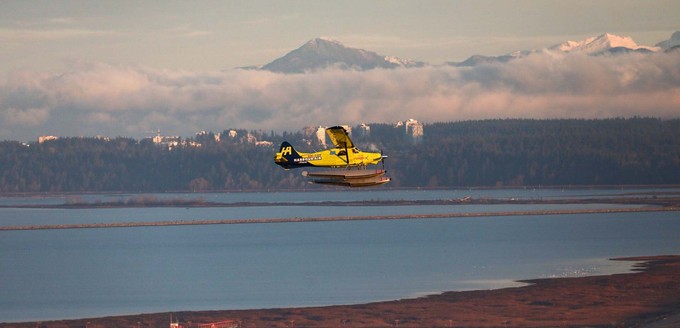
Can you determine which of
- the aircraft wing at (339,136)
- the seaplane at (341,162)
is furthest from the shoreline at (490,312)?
the aircraft wing at (339,136)

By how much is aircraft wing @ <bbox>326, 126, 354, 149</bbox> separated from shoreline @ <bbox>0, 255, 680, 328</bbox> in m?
47.7

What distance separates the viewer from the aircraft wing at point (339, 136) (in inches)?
2979

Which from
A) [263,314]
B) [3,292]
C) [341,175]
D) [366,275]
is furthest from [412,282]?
[341,175]

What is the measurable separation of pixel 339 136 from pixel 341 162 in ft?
12.9

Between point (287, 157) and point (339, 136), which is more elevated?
point (339, 136)

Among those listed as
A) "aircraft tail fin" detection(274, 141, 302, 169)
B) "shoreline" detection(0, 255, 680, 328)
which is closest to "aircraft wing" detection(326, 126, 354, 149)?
"aircraft tail fin" detection(274, 141, 302, 169)

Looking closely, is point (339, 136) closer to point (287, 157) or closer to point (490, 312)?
point (287, 157)

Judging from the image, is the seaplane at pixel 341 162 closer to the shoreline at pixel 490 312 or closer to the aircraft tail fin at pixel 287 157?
the aircraft tail fin at pixel 287 157

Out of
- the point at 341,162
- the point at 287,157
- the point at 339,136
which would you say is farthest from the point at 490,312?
the point at 339,136

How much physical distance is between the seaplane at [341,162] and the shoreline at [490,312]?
146ft

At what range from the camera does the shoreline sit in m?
125

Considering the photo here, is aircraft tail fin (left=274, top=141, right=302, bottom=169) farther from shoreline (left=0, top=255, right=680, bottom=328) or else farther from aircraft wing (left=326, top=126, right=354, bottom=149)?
shoreline (left=0, top=255, right=680, bottom=328)

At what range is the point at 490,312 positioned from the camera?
132250 mm

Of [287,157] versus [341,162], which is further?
[287,157]
